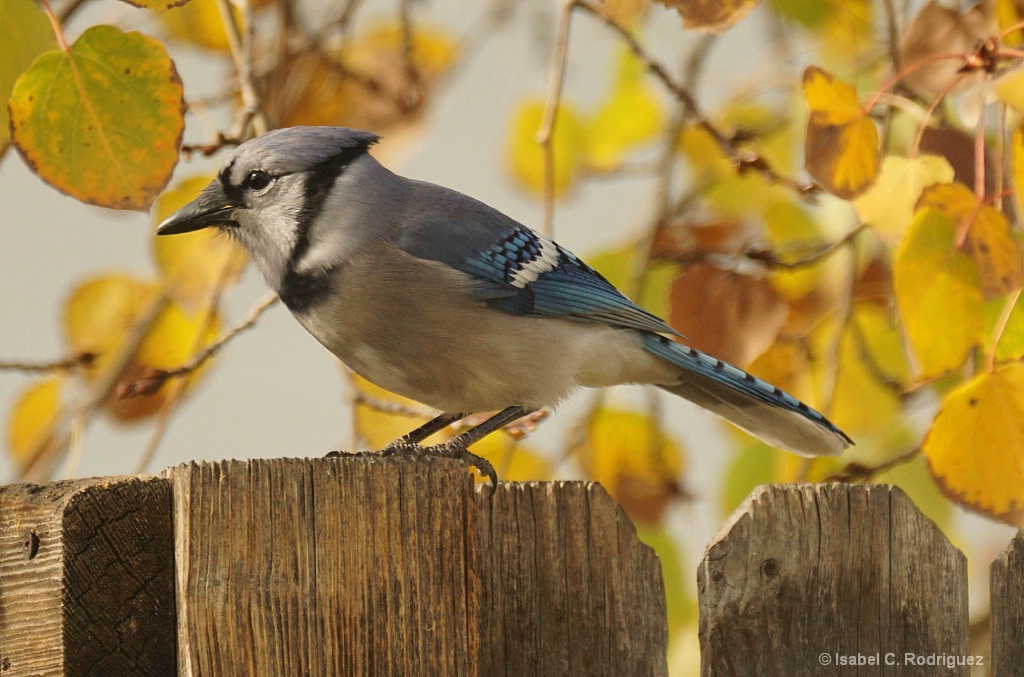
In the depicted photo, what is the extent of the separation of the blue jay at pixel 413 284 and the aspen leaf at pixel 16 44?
504 millimetres

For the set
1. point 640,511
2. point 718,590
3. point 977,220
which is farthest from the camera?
point 640,511

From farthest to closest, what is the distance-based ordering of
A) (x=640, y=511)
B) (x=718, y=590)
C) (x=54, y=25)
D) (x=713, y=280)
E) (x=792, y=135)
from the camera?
(x=792, y=135)
(x=640, y=511)
(x=713, y=280)
(x=54, y=25)
(x=718, y=590)

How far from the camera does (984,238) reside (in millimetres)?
1602

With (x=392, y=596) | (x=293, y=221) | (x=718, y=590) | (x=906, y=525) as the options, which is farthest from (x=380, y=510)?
(x=293, y=221)

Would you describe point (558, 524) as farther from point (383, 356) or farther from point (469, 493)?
point (383, 356)

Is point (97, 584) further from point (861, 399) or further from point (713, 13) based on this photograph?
point (861, 399)

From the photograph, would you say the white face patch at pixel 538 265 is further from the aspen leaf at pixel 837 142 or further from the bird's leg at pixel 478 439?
the aspen leaf at pixel 837 142

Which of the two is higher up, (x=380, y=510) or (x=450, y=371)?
(x=450, y=371)

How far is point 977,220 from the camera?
160 centimetres

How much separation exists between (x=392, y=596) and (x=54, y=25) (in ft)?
2.72

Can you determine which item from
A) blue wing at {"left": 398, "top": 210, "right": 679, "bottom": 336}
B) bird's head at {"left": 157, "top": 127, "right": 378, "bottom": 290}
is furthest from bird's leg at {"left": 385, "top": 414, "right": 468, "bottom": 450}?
bird's head at {"left": 157, "top": 127, "right": 378, "bottom": 290}

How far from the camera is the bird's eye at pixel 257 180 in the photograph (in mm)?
1970

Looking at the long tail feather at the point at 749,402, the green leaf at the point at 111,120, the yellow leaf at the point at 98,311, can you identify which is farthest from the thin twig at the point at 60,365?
the long tail feather at the point at 749,402

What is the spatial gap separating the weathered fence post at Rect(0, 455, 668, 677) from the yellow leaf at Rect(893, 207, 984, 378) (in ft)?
2.34
